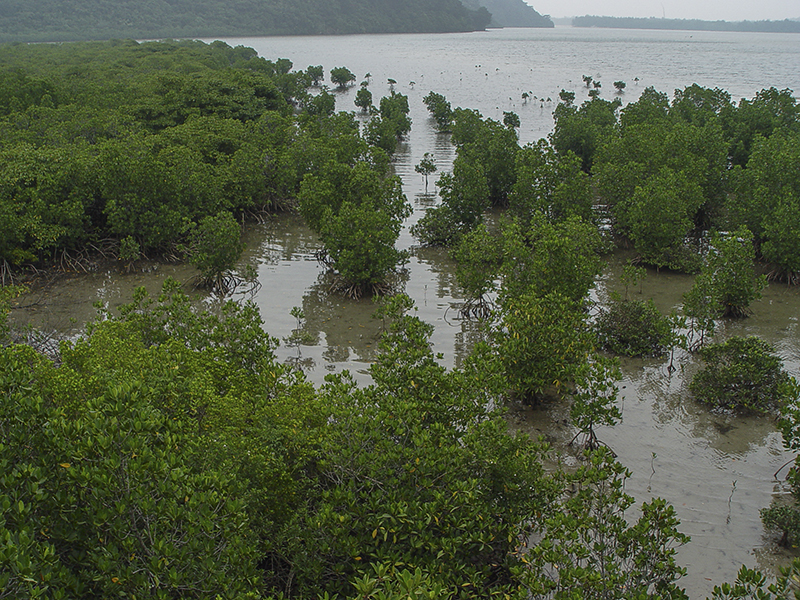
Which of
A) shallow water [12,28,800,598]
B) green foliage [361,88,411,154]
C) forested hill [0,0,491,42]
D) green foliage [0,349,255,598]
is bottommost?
shallow water [12,28,800,598]

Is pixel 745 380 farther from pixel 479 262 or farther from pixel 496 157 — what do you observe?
pixel 496 157

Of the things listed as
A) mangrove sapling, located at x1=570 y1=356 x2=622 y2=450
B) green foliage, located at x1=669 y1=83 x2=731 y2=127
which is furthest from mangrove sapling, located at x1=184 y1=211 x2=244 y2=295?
green foliage, located at x1=669 y1=83 x2=731 y2=127

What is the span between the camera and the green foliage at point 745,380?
11734 mm

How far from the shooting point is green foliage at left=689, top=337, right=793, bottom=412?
1173cm

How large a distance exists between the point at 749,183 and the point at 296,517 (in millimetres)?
18487

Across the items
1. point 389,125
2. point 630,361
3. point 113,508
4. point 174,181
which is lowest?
point 630,361

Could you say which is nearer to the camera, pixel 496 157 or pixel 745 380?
pixel 745 380

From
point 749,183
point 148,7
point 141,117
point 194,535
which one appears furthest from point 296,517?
point 148,7

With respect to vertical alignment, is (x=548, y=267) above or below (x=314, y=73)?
below

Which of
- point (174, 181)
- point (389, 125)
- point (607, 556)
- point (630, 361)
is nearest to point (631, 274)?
point (630, 361)

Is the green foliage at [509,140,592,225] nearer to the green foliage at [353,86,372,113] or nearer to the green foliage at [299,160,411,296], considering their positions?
the green foliage at [299,160,411,296]

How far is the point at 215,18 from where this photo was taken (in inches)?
5664

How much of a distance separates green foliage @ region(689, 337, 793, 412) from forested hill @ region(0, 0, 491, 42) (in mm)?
113024

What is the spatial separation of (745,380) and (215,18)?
155m
